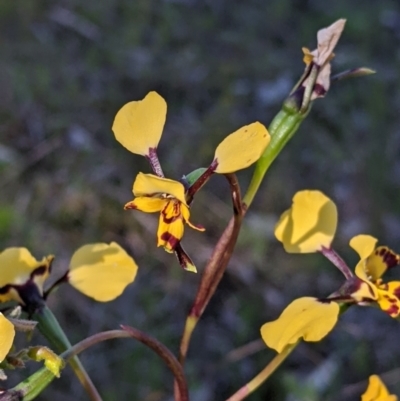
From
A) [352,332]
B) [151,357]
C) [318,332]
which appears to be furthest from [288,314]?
[352,332]

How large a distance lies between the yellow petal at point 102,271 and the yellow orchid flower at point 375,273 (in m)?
0.36

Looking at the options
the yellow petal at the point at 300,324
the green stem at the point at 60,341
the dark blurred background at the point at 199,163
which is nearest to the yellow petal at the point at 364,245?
the yellow petal at the point at 300,324

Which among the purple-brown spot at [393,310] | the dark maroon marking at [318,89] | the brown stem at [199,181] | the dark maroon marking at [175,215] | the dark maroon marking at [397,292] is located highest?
the dark maroon marking at [318,89]

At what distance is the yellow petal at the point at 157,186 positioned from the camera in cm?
85

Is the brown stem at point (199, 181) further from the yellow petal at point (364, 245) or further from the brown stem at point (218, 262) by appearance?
the yellow petal at point (364, 245)

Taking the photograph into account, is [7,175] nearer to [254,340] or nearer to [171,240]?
[254,340]

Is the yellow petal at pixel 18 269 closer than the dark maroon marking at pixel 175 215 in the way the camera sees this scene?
No

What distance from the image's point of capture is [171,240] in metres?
0.91

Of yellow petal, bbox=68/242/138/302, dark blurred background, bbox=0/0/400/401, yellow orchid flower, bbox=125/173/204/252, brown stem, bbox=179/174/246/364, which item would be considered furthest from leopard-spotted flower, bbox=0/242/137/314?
dark blurred background, bbox=0/0/400/401

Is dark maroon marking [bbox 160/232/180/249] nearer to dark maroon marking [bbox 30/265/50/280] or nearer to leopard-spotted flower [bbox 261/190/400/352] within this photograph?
leopard-spotted flower [bbox 261/190/400/352]

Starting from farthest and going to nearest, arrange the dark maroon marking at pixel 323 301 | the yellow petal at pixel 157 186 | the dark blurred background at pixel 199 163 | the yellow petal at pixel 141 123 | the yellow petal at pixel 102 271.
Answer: the dark blurred background at pixel 199 163, the yellow petal at pixel 102 271, the dark maroon marking at pixel 323 301, the yellow petal at pixel 141 123, the yellow petal at pixel 157 186

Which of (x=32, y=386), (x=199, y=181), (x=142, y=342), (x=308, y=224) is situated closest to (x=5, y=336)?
(x=32, y=386)

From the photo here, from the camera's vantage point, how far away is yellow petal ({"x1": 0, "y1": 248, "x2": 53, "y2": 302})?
111 cm

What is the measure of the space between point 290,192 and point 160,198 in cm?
220
